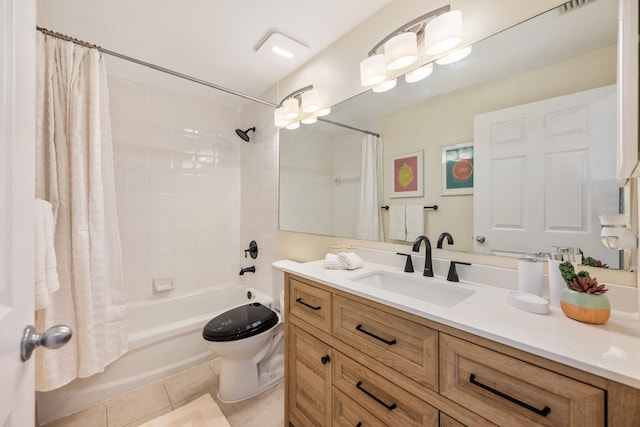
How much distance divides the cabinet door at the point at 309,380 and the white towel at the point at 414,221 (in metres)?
0.68

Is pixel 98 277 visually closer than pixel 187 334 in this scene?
Yes

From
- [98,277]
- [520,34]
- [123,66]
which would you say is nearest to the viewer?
[520,34]

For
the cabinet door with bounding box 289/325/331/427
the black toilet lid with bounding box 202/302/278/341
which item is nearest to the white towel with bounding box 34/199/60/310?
the black toilet lid with bounding box 202/302/278/341

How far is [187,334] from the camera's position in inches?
77.7

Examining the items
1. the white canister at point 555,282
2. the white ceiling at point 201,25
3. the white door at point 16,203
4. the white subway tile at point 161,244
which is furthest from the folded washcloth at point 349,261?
the white subway tile at point 161,244

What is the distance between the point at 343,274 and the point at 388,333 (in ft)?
1.25

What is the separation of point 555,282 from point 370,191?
92cm

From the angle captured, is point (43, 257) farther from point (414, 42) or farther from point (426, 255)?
point (414, 42)

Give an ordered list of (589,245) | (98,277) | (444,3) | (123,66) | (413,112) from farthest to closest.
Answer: (123,66) < (98,277) < (413,112) < (444,3) < (589,245)

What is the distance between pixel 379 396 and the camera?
36.0 inches

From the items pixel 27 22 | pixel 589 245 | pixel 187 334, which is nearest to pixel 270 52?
pixel 27 22

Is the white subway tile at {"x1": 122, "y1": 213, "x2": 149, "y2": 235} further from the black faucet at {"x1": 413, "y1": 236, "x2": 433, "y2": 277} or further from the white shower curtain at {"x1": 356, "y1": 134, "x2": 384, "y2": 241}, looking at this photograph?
the black faucet at {"x1": 413, "y1": 236, "x2": 433, "y2": 277}

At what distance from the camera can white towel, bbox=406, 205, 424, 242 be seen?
1294 millimetres

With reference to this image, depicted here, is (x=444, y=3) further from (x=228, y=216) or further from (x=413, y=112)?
(x=228, y=216)
